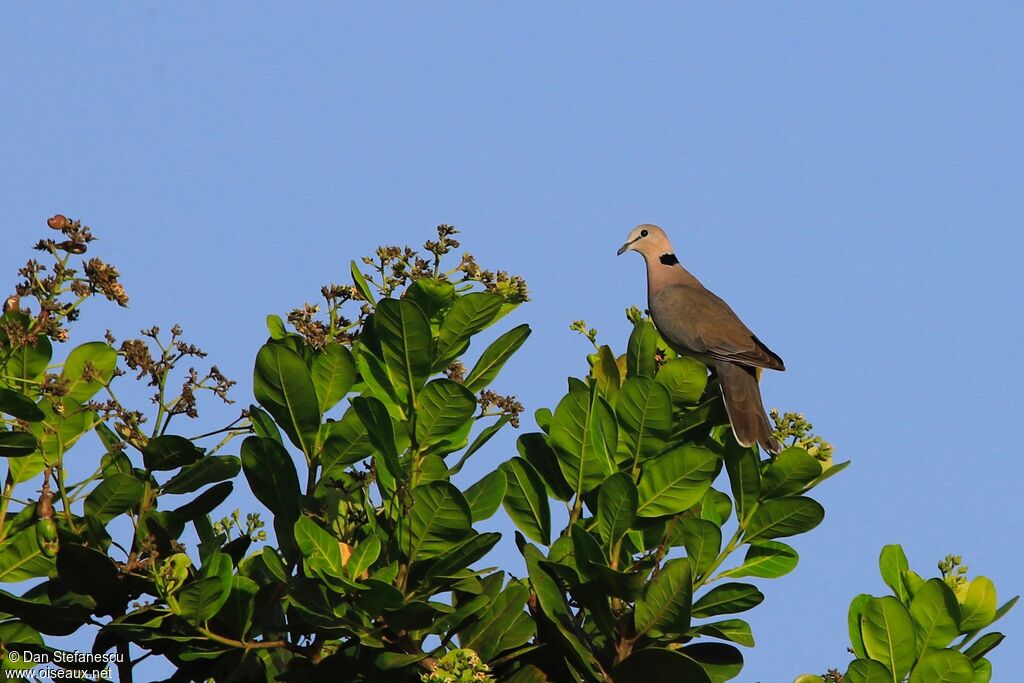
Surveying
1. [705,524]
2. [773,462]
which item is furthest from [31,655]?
[773,462]

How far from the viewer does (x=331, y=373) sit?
3988 millimetres

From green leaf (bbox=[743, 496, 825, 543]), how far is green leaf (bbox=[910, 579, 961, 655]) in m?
0.51

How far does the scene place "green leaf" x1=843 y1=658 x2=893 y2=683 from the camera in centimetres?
Result: 401

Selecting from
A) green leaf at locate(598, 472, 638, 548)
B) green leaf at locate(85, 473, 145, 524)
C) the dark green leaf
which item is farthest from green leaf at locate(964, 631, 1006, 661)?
green leaf at locate(85, 473, 145, 524)

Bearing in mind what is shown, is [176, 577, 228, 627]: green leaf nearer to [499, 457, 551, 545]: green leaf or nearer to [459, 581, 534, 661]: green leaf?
[459, 581, 534, 661]: green leaf

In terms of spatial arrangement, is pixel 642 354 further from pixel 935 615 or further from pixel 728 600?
pixel 935 615

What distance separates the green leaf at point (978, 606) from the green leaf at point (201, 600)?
257 cm

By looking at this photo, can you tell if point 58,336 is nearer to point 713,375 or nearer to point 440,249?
point 440,249

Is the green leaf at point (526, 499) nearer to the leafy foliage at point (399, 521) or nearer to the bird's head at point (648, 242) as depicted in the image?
the leafy foliage at point (399, 521)

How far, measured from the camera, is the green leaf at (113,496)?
3.92 meters

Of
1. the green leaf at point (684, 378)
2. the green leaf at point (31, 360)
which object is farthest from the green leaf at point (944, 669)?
the green leaf at point (31, 360)

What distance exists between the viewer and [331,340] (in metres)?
4.13

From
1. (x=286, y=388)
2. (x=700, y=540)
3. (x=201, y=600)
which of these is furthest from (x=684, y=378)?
(x=201, y=600)

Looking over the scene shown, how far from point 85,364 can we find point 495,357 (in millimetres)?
1458
